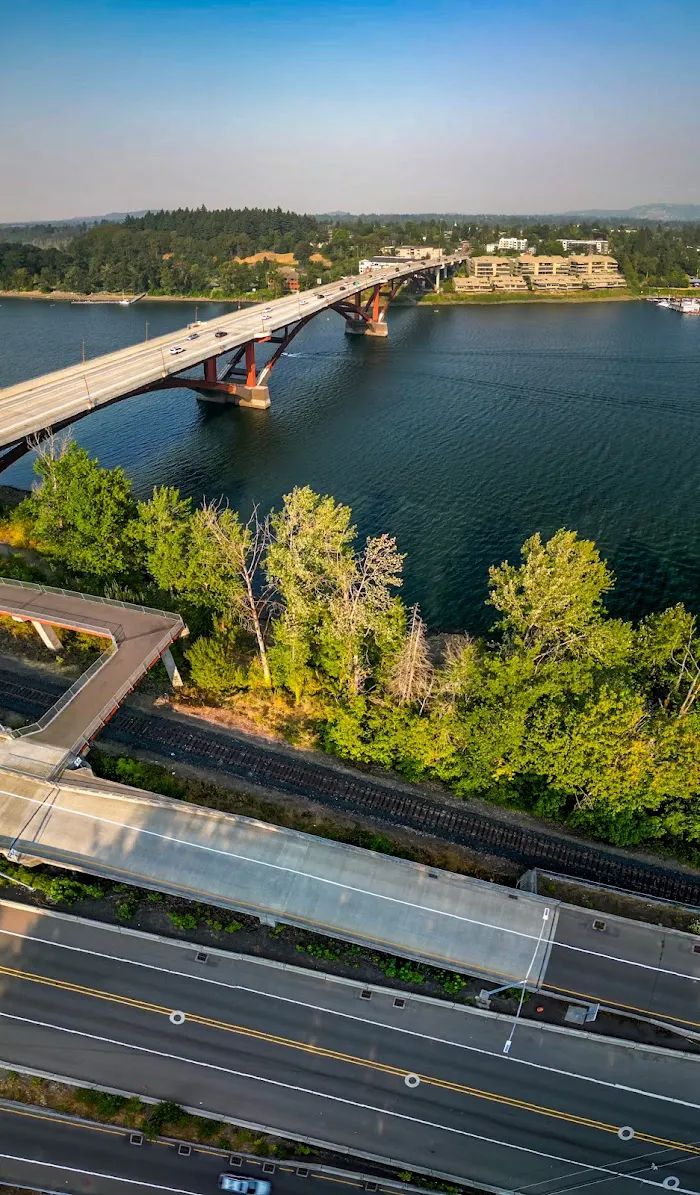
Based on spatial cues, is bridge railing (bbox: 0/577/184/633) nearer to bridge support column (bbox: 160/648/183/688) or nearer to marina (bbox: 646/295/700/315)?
bridge support column (bbox: 160/648/183/688)

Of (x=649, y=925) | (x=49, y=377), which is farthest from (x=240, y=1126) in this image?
(x=49, y=377)

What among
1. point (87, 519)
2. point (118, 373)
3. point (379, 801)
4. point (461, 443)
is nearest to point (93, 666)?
point (87, 519)

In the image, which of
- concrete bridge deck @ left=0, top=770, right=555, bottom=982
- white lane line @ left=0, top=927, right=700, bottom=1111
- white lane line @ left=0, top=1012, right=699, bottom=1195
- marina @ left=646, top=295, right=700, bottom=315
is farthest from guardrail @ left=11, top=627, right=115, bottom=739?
marina @ left=646, top=295, right=700, bottom=315

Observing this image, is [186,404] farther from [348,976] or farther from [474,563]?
[348,976]

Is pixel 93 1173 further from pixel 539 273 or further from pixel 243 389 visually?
pixel 539 273

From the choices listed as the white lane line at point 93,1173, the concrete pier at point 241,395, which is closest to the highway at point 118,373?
the concrete pier at point 241,395

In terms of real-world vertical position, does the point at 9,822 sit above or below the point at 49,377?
below

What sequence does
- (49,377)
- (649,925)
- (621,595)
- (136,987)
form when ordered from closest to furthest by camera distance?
(136,987) → (649,925) → (621,595) → (49,377)
